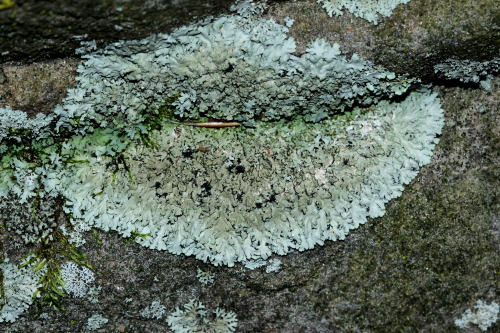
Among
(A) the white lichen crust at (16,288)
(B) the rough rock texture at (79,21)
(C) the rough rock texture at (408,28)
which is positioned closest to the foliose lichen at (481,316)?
(C) the rough rock texture at (408,28)

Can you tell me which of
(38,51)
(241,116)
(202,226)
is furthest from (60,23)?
(202,226)

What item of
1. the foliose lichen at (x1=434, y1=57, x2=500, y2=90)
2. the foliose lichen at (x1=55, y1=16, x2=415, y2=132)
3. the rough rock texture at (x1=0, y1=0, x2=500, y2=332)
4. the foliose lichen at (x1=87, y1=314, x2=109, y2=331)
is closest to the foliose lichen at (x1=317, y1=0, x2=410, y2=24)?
the foliose lichen at (x1=55, y1=16, x2=415, y2=132)

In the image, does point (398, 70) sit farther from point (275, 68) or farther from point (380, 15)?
point (275, 68)

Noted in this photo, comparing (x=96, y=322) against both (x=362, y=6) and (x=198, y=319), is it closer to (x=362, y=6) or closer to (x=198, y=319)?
(x=198, y=319)

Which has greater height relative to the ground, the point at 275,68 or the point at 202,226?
the point at 275,68

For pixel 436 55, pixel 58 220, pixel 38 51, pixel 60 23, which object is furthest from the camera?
pixel 58 220

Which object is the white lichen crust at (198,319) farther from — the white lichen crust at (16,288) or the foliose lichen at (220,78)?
the foliose lichen at (220,78)
